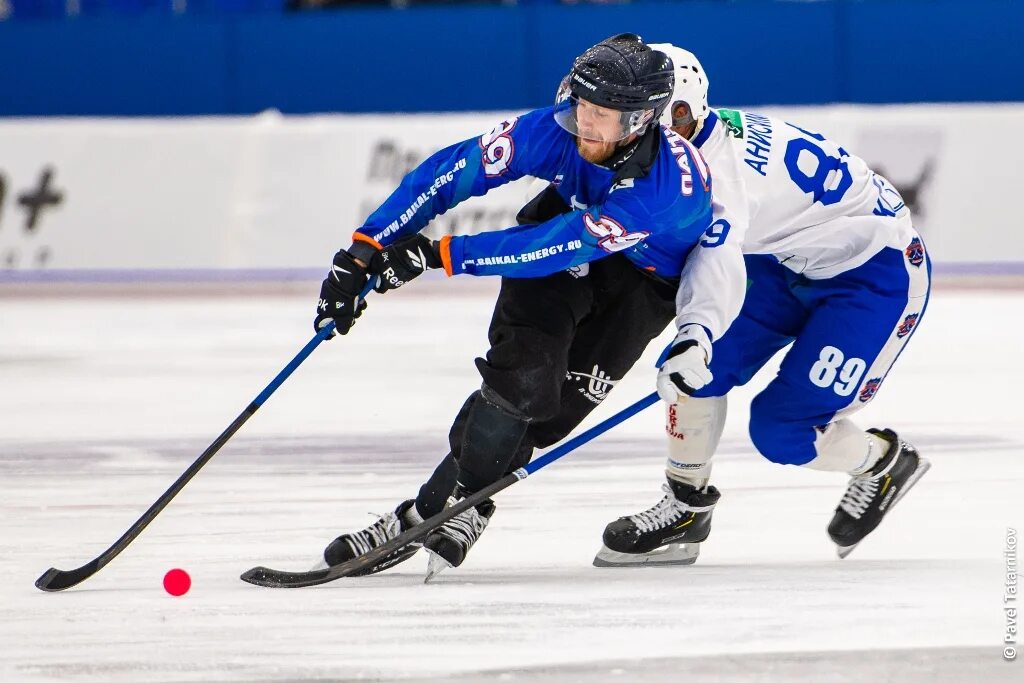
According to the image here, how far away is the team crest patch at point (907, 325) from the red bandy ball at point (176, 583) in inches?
70.3

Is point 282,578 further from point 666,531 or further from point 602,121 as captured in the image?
point 602,121

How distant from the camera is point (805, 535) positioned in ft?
12.4

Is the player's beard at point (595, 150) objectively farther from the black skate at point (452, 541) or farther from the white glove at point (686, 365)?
the black skate at point (452, 541)

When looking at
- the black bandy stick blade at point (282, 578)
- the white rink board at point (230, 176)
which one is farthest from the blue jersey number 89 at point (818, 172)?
the white rink board at point (230, 176)

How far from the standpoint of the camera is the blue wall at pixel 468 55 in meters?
9.24

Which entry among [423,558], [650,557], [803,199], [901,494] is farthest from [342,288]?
[901,494]

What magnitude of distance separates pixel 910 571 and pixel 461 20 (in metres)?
6.78

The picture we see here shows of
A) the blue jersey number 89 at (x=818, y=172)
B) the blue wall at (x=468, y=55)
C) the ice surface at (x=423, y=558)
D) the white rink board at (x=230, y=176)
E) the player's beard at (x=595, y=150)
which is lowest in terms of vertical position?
the white rink board at (x=230, y=176)

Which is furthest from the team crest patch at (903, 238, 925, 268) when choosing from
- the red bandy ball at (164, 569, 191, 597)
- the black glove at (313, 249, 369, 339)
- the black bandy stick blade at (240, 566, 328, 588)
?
the red bandy ball at (164, 569, 191, 597)

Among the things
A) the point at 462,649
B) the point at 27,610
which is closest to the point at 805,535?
the point at 462,649

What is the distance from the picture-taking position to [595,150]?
3301 millimetres

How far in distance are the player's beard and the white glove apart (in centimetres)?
41

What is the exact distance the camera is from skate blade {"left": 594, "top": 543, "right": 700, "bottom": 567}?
141 inches

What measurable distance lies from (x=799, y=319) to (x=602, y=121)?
2.97 ft
